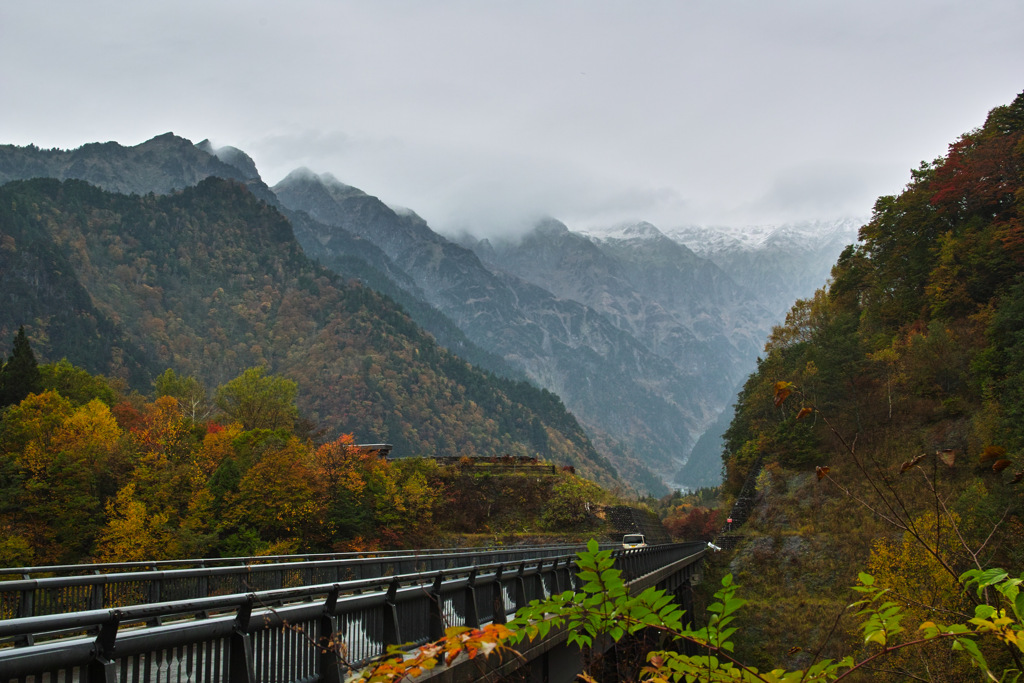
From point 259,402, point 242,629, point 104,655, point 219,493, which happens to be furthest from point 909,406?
point 259,402

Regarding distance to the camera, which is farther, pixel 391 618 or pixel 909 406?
pixel 909 406

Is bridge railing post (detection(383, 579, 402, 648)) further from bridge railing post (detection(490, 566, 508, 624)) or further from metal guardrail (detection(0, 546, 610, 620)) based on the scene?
metal guardrail (detection(0, 546, 610, 620))

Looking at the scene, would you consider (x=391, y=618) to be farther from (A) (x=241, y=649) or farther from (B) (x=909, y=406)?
(B) (x=909, y=406)

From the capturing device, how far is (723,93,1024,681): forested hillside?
136ft

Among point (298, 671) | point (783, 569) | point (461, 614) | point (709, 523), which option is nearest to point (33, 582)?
point (298, 671)

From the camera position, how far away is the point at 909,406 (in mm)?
61219

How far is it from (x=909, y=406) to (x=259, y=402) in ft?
242

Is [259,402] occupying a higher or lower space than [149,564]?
higher

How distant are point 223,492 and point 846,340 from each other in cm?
5392

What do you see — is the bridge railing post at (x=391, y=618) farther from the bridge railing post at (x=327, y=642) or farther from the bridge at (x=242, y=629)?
the bridge railing post at (x=327, y=642)

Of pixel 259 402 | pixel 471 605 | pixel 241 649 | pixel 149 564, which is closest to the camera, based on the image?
pixel 241 649

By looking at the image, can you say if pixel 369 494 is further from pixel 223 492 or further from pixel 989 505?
pixel 989 505

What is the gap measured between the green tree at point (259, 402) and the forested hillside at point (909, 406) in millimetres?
56138

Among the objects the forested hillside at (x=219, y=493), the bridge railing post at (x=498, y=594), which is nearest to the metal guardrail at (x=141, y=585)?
the bridge railing post at (x=498, y=594)
